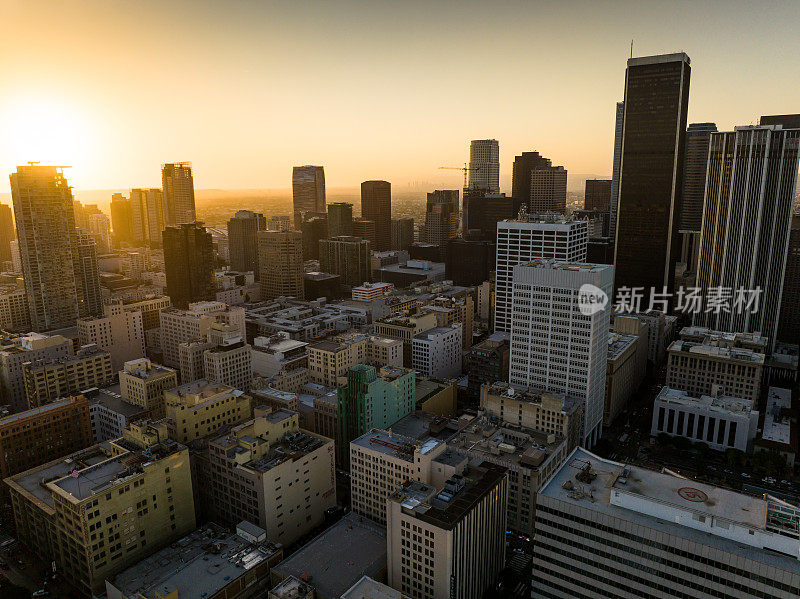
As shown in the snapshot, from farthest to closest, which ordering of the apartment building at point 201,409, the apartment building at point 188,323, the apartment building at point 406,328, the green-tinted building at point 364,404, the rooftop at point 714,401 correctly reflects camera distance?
the apartment building at point 188,323
the apartment building at point 406,328
the rooftop at point 714,401
the green-tinted building at point 364,404
the apartment building at point 201,409

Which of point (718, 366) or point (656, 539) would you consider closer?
point (656, 539)

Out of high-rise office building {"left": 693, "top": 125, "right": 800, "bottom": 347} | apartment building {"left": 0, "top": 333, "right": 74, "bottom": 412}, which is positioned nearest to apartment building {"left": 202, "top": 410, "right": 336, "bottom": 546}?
apartment building {"left": 0, "top": 333, "right": 74, "bottom": 412}

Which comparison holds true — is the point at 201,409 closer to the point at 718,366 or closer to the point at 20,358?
the point at 20,358

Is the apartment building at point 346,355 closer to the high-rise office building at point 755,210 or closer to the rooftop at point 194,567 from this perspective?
the rooftop at point 194,567

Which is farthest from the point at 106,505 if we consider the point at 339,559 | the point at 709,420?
the point at 709,420

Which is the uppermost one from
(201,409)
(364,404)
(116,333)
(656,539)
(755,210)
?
(755,210)

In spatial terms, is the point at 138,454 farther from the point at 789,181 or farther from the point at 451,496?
the point at 789,181

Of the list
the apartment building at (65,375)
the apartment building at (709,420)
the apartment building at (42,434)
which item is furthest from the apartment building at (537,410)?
the apartment building at (65,375)
